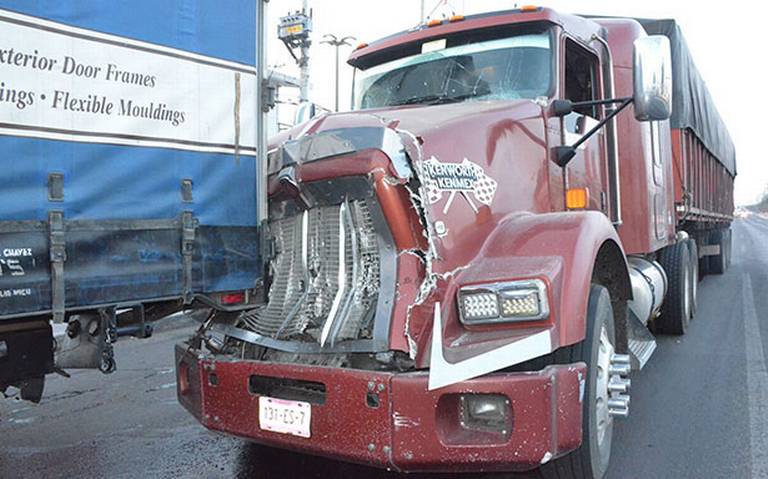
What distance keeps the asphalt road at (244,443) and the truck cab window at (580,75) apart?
7.42 feet

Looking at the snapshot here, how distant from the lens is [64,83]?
2.52 meters

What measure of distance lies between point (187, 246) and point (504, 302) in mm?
1429

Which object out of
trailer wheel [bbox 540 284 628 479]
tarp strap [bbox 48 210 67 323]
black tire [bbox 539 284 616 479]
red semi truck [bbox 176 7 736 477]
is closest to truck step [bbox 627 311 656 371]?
red semi truck [bbox 176 7 736 477]

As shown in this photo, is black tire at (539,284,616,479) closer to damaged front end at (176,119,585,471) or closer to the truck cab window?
damaged front end at (176,119,585,471)

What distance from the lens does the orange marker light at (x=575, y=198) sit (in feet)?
13.4

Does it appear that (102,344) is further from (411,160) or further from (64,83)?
(411,160)

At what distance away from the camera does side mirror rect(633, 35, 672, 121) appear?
144 inches

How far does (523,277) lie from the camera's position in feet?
9.36

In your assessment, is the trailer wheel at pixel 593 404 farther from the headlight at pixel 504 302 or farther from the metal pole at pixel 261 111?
the metal pole at pixel 261 111

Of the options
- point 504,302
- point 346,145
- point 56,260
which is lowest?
point 504,302

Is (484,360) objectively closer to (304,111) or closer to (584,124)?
(584,124)

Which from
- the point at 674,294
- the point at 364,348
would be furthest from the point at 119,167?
the point at 674,294

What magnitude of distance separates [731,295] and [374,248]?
9.91 m

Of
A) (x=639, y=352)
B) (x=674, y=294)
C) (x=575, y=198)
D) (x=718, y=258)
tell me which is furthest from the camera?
(x=718, y=258)
